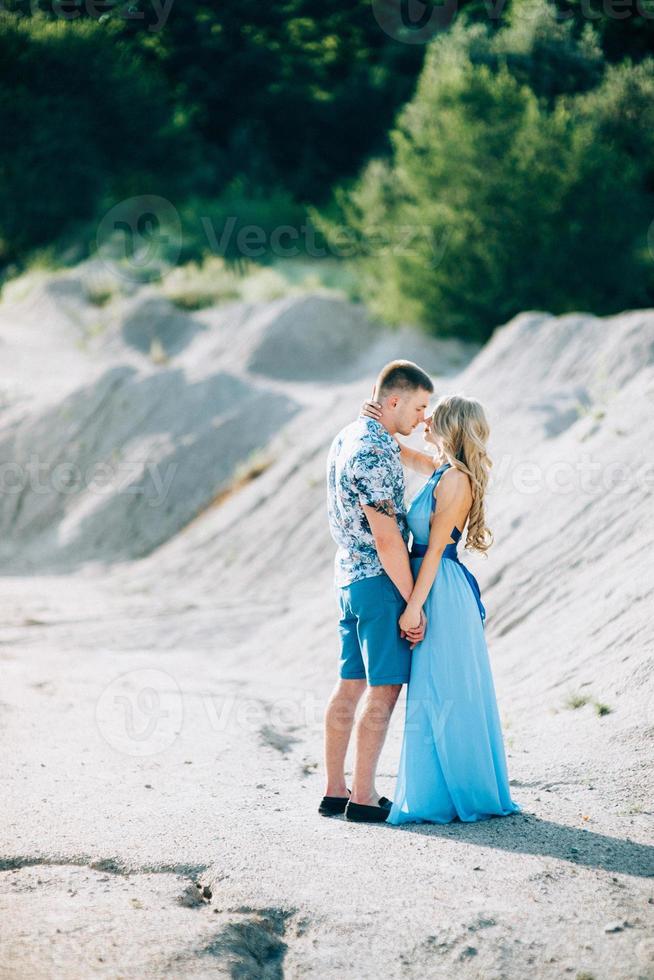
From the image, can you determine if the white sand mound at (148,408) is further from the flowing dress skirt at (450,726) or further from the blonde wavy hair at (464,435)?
the flowing dress skirt at (450,726)

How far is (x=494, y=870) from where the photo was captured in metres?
3.97

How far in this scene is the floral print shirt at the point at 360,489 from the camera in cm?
437

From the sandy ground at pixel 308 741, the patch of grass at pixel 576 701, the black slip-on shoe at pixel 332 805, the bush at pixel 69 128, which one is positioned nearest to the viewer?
the sandy ground at pixel 308 741

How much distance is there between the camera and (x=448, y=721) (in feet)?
14.7

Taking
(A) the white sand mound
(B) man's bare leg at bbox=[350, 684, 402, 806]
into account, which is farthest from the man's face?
(A) the white sand mound

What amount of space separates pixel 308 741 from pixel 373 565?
2136mm

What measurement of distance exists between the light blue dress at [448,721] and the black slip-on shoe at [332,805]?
249 mm

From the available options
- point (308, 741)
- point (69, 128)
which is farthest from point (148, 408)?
point (69, 128)

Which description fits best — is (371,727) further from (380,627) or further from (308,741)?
(308,741)

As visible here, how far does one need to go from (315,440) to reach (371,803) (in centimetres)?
965

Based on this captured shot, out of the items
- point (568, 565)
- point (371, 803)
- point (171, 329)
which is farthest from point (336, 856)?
point (171, 329)

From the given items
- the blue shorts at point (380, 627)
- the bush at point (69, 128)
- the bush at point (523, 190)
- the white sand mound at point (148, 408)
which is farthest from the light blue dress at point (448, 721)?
the bush at point (69, 128)

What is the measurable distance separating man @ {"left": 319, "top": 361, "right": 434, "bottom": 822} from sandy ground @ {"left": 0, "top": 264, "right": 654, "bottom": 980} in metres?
0.39

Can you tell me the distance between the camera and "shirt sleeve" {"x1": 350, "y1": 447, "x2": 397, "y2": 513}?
436 centimetres
